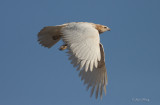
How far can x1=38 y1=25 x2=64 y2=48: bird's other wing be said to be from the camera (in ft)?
25.1

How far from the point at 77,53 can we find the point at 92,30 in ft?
2.93

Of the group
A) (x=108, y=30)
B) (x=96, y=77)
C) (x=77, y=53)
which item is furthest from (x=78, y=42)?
(x=108, y=30)

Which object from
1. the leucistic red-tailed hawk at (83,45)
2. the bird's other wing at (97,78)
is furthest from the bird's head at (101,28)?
the bird's other wing at (97,78)

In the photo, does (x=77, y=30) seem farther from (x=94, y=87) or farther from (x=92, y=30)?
(x=94, y=87)

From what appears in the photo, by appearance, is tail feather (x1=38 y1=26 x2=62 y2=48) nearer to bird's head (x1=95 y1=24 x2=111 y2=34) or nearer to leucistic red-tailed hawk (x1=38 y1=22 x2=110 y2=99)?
leucistic red-tailed hawk (x1=38 y1=22 x2=110 y2=99)

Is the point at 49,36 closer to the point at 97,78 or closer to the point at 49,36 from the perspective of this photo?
the point at 49,36

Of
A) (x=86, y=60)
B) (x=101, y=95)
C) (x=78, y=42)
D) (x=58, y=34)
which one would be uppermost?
(x=58, y=34)

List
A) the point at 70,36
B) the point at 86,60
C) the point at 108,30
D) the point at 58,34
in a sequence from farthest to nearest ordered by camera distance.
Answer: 1. the point at 108,30
2. the point at 58,34
3. the point at 70,36
4. the point at 86,60

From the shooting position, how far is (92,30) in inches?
267

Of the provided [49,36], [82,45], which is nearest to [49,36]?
[49,36]

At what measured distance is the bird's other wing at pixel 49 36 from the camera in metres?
7.64

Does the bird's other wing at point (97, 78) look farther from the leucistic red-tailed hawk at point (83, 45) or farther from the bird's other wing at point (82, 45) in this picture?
the bird's other wing at point (82, 45)

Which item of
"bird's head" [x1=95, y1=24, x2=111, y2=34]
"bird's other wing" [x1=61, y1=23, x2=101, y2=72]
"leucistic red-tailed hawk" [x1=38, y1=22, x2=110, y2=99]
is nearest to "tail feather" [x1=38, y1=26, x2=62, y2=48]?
"leucistic red-tailed hawk" [x1=38, y1=22, x2=110, y2=99]

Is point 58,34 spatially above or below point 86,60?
above
